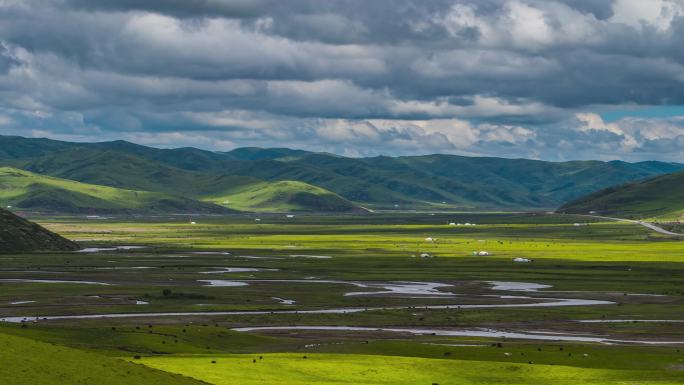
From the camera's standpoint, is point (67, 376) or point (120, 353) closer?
point (67, 376)

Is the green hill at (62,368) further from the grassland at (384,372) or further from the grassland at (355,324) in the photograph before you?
the grassland at (384,372)

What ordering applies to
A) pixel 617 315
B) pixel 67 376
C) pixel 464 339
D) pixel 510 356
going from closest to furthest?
pixel 67 376, pixel 510 356, pixel 464 339, pixel 617 315

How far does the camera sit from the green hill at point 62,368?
4497 centimetres

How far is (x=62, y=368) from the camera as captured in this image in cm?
4750

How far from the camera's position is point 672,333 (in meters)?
107

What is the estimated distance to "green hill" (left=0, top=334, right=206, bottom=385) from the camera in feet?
148

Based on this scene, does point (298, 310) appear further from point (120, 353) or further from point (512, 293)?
point (120, 353)

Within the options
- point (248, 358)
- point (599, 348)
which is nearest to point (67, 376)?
point (248, 358)

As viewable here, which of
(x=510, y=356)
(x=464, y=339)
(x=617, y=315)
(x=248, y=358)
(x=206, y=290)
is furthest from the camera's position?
(x=206, y=290)

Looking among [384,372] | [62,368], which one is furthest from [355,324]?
[62,368]

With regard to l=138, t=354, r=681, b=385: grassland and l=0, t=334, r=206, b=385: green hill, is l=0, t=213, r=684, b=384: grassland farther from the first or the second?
l=0, t=334, r=206, b=385: green hill

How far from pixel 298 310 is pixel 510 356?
51.6m

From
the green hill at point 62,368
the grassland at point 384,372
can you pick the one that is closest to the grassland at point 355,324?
the grassland at point 384,372

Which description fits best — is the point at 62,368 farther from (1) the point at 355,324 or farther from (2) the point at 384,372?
(1) the point at 355,324
